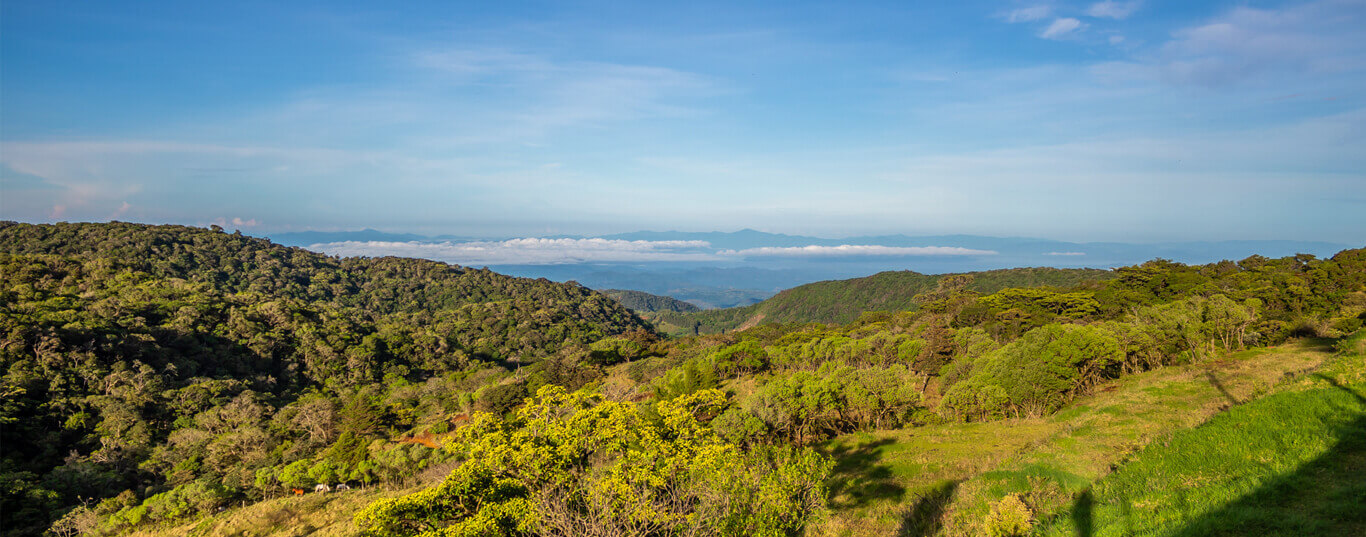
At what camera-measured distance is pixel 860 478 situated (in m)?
19.3

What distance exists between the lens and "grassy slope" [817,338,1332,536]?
12.4 meters

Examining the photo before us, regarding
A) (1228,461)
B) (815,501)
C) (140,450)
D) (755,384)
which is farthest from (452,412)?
(1228,461)

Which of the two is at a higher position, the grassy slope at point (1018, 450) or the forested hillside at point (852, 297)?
the grassy slope at point (1018, 450)

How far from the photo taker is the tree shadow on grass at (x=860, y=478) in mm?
16766

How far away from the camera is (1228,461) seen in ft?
28.5

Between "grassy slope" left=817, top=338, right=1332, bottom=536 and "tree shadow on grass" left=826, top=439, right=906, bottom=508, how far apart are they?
0.04 metres

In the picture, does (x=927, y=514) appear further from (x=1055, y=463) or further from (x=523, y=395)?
(x=523, y=395)

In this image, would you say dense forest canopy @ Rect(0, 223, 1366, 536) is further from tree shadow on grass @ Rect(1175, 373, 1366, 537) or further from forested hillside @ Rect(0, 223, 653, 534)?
tree shadow on grass @ Rect(1175, 373, 1366, 537)

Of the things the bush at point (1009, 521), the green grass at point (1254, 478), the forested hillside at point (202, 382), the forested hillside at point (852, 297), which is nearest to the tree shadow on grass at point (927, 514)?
the bush at point (1009, 521)

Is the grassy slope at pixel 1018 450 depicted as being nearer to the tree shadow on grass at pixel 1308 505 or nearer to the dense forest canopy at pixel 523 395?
the dense forest canopy at pixel 523 395

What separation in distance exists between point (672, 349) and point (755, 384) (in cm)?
2910

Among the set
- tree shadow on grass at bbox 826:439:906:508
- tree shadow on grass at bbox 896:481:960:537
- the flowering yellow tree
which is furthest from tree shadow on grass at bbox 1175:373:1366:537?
tree shadow on grass at bbox 826:439:906:508

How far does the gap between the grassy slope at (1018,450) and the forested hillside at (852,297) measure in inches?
4188

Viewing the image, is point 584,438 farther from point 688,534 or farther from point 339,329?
point 339,329
